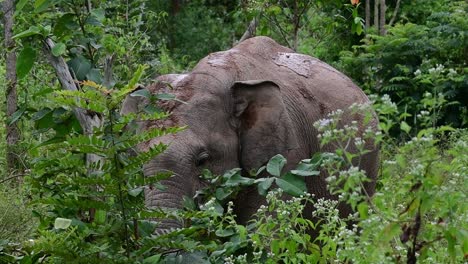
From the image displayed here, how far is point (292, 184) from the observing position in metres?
4.64

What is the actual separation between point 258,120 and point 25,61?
2.74 metres

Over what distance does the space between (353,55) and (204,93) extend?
9.45m

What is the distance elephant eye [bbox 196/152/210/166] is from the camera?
277 inches

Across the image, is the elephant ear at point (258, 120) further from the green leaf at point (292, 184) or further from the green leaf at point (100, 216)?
the green leaf at point (100, 216)

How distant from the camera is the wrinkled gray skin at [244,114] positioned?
273 inches

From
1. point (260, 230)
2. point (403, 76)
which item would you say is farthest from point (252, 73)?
point (403, 76)

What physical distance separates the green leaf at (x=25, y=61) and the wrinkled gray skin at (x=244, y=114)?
159 centimetres

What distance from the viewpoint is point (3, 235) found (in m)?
8.28

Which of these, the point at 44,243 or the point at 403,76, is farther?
the point at 403,76

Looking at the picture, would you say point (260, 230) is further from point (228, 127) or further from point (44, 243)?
point (228, 127)

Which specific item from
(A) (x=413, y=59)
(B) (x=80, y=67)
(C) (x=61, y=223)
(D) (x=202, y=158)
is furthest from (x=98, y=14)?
(A) (x=413, y=59)

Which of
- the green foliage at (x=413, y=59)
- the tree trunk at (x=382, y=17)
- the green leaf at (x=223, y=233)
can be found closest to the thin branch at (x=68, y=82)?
the green leaf at (x=223, y=233)

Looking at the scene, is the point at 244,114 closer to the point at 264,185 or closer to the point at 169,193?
the point at 169,193

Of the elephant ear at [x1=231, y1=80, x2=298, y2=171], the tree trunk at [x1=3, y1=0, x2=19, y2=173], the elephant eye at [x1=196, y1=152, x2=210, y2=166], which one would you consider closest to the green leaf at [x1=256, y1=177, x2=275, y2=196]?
the elephant eye at [x1=196, y1=152, x2=210, y2=166]
